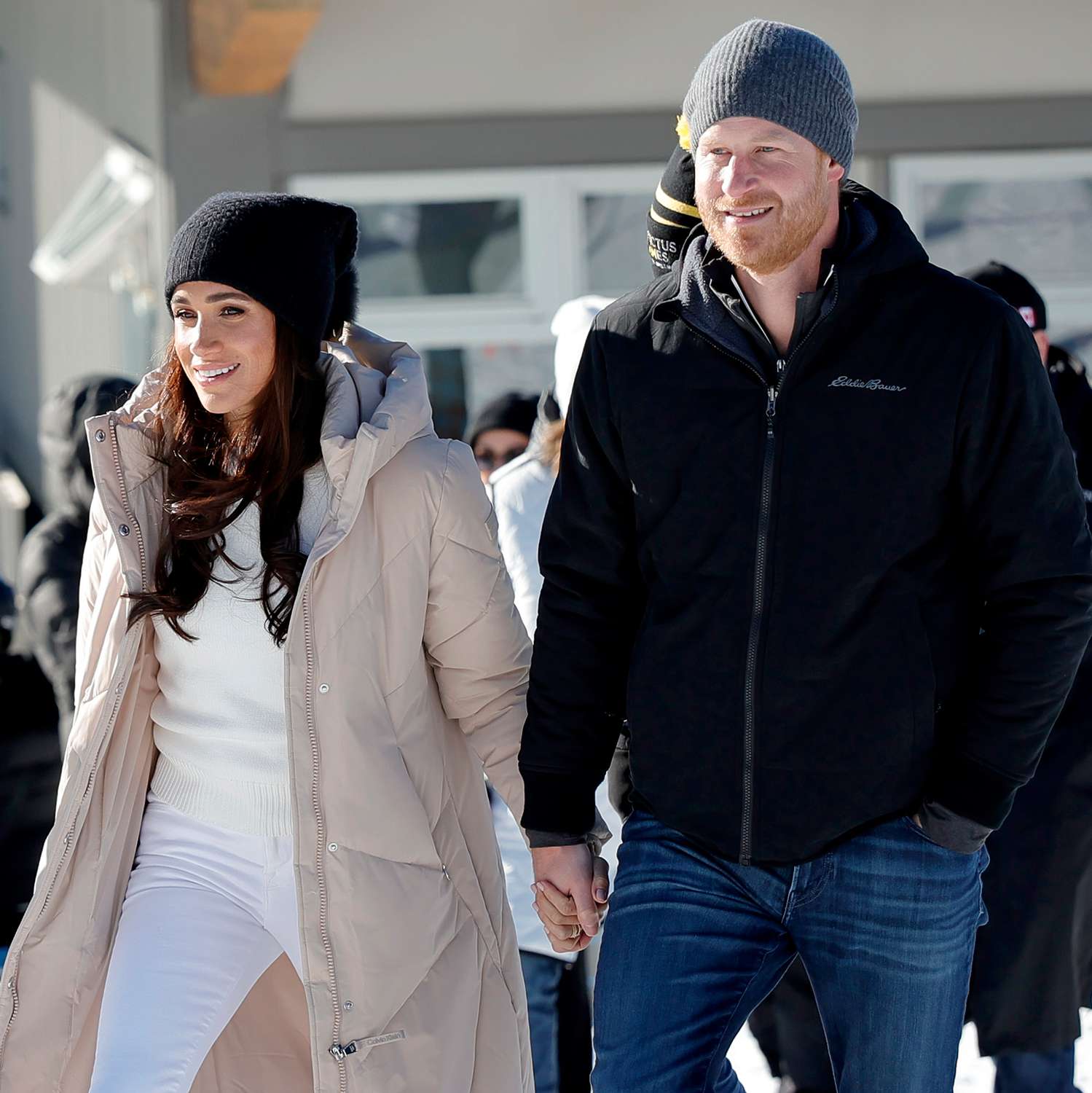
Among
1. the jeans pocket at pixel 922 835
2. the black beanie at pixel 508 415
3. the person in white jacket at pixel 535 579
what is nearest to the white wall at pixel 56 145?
the black beanie at pixel 508 415

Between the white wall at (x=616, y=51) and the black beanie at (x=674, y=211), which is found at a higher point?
the black beanie at (x=674, y=211)

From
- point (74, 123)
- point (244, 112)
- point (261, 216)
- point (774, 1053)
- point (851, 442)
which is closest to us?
point (851, 442)

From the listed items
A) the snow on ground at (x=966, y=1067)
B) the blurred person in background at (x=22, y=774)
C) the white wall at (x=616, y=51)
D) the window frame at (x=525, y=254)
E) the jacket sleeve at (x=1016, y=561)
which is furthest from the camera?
the window frame at (x=525, y=254)

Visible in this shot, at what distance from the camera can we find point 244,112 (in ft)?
27.5

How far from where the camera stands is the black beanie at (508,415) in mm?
6223

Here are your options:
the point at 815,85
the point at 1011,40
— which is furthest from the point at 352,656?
the point at 1011,40

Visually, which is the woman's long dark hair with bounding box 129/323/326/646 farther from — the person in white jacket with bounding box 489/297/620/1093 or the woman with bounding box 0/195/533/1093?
the person in white jacket with bounding box 489/297/620/1093

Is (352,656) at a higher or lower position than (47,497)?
higher

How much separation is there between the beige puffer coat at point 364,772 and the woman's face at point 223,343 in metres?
0.14

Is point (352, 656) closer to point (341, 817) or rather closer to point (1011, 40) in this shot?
point (341, 817)

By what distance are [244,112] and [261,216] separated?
550cm

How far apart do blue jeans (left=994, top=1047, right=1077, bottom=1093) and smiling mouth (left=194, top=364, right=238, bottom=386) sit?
2.38 m

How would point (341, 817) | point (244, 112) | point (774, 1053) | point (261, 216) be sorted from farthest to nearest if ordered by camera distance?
point (244, 112) → point (774, 1053) → point (261, 216) → point (341, 817)

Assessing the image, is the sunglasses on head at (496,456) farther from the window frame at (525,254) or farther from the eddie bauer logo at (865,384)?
the eddie bauer logo at (865,384)
